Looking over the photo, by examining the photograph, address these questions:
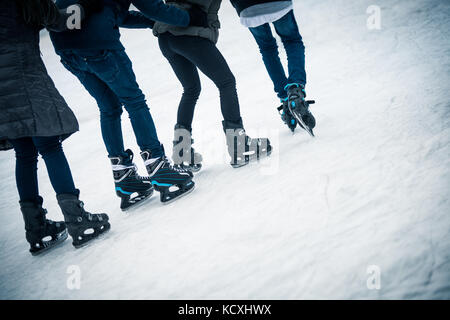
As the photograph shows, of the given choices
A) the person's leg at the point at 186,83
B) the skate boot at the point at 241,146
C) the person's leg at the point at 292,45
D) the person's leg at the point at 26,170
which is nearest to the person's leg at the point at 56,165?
the person's leg at the point at 26,170

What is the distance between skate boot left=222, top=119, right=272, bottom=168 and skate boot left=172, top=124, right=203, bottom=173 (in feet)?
0.95

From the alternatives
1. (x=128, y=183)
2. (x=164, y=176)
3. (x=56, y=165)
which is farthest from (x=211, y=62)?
(x=56, y=165)

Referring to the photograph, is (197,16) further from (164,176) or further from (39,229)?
(39,229)

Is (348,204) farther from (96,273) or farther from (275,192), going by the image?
(96,273)

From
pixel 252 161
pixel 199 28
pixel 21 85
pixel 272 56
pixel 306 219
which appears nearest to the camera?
pixel 306 219

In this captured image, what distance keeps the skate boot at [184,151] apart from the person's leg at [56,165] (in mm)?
645

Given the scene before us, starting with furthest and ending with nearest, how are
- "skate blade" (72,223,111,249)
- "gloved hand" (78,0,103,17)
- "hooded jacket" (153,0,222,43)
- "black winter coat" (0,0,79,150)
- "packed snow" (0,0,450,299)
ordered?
"hooded jacket" (153,0,222,43) → "skate blade" (72,223,111,249) → "gloved hand" (78,0,103,17) → "black winter coat" (0,0,79,150) → "packed snow" (0,0,450,299)

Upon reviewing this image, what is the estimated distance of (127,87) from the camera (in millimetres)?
1468

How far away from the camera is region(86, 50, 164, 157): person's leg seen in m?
1.39

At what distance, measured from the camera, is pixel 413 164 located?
1.14 meters

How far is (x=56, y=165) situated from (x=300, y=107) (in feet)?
4.62

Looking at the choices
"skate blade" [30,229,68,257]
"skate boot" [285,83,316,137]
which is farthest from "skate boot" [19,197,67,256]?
"skate boot" [285,83,316,137]

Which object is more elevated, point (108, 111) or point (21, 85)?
point (21, 85)

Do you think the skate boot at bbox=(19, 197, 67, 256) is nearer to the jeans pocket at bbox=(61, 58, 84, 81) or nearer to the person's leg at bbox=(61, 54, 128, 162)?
the person's leg at bbox=(61, 54, 128, 162)
